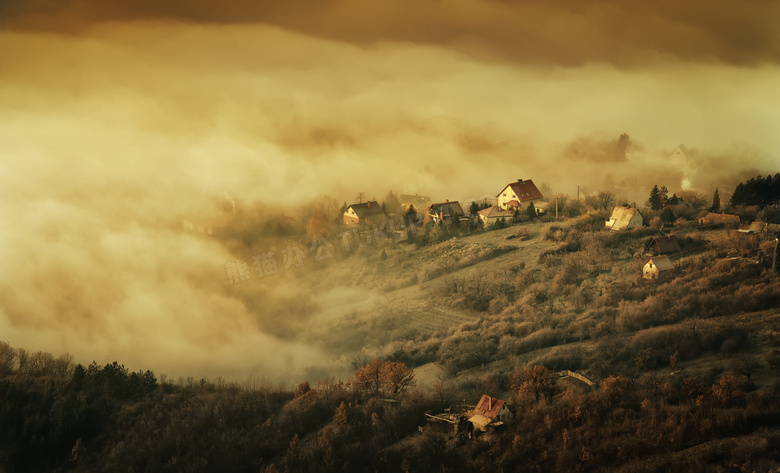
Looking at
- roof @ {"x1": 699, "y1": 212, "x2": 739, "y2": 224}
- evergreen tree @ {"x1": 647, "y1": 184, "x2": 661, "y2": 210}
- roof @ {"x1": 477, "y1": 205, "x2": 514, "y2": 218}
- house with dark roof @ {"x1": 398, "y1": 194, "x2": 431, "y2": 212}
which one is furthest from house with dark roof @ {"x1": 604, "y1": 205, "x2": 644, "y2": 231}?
house with dark roof @ {"x1": 398, "y1": 194, "x2": 431, "y2": 212}

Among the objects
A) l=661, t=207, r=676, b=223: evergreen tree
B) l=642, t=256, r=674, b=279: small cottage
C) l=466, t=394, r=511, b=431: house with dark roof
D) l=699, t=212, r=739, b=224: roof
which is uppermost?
l=661, t=207, r=676, b=223: evergreen tree

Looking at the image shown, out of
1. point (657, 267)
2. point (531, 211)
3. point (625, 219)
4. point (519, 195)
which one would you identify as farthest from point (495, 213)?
point (657, 267)

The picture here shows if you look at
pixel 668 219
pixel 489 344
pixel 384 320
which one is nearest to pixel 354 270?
pixel 384 320

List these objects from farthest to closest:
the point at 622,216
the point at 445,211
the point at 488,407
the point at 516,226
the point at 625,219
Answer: the point at 445,211 < the point at 516,226 < the point at 622,216 < the point at 625,219 < the point at 488,407

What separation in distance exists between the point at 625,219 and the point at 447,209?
20.1 metres

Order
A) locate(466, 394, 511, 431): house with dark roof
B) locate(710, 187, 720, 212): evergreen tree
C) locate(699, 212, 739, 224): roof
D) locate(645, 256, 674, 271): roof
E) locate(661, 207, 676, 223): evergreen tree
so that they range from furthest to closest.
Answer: locate(661, 207, 676, 223): evergreen tree < locate(710, 187, 720, 212): evergreen tree < locate(699, 212, 739, 224): roof < locate(645, 256, 674, 271): roof < locate(466, 394, 511, 431): house with dark roof

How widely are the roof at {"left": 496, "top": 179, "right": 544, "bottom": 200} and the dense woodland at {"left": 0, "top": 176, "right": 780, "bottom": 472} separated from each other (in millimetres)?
16207

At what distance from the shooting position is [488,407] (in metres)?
30.1

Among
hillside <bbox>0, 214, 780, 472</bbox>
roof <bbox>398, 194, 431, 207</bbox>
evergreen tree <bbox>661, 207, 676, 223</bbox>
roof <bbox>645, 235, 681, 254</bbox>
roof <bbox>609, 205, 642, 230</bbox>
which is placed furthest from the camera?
roof <bbox>398, 194, 431, 207</bbox>

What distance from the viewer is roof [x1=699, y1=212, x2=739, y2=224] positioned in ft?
154

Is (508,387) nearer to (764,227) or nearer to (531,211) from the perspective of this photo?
(764,227)

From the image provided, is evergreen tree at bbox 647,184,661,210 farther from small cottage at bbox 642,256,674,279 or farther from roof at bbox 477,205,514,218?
roof at bbox 477,205,514,218

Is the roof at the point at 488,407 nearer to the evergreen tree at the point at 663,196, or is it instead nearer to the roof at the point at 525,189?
the evergreen tree at the point at 663,196

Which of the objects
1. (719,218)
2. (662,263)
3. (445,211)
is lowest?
(662,263)
